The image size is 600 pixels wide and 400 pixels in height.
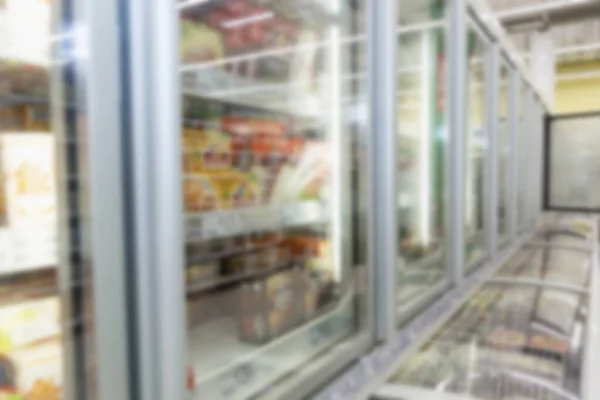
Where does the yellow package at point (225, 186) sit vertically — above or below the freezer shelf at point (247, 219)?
above

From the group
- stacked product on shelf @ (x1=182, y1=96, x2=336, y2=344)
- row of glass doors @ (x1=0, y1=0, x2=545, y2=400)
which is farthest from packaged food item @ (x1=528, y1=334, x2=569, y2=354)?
stacked product on shelf @ (x1=182, y1=96, x2=336, y2=344)

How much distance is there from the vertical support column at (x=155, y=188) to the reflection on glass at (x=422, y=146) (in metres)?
1.45

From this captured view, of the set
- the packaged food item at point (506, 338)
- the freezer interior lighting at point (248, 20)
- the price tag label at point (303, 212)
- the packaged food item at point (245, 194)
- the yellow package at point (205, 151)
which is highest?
the freezer interior lighting at point (248, 20)

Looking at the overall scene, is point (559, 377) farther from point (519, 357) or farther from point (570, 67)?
point (570, 67)

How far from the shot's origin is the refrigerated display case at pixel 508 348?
117cm

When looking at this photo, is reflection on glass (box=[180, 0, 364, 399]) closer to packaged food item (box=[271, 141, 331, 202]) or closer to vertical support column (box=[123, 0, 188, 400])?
packaged food item (box=[271, 141, 331, 202])

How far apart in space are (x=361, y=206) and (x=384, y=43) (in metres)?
0.46

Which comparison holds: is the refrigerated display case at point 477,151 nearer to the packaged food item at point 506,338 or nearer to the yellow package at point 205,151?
the packaged food item at point 506,338

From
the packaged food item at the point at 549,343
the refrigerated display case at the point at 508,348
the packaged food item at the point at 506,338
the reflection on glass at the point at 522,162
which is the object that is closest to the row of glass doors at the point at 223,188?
the refrigerated display case at the point at 508,348

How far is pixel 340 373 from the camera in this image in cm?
123

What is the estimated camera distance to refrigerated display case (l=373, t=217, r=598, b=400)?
1.17 metres

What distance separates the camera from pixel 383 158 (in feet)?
4.56

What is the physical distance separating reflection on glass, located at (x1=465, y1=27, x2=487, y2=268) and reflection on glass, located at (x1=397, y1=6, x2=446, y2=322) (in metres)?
0.53

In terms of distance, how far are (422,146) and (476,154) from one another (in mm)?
869
